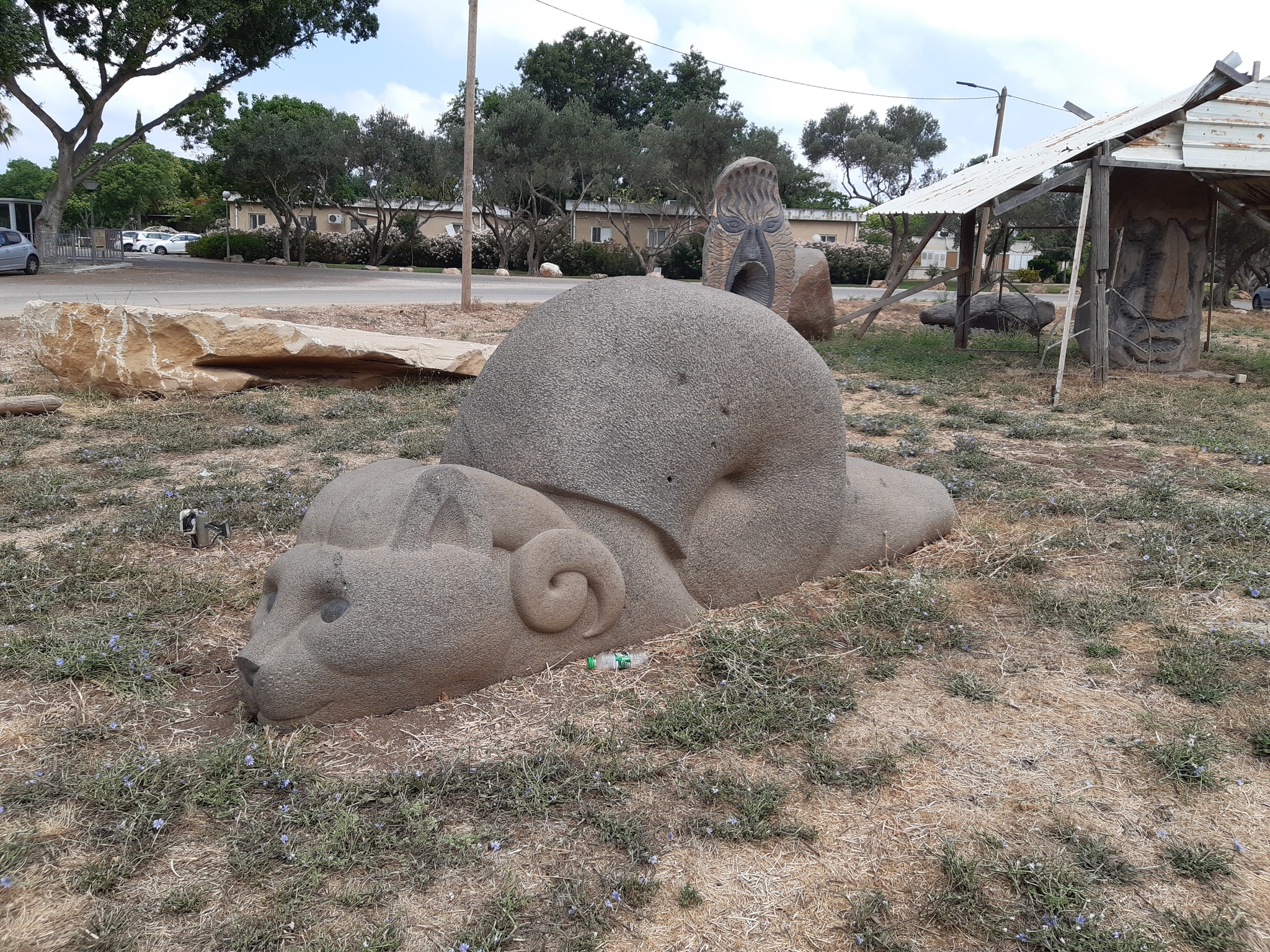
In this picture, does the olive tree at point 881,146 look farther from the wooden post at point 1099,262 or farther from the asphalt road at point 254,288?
the wooden post at point 1099,262

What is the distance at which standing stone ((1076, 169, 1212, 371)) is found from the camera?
10445mm

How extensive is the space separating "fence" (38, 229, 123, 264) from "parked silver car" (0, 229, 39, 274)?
8.56 ft

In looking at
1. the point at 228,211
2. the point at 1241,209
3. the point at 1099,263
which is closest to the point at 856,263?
the point at 1241,209

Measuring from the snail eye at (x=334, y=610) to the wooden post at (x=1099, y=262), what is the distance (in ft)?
28.6

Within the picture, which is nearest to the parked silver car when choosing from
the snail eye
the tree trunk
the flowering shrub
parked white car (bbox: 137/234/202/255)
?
the tree trunk

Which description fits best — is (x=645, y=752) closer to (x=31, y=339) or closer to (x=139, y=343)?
(x=139, y=343)

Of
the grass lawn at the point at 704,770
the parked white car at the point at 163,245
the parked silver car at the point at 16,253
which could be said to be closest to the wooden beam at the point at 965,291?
the grass lawn at the point at 704,770

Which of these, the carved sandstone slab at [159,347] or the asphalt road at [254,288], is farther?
the asphalt road at [254,288]

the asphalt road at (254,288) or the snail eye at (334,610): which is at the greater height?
the asphalt road at (254,288)

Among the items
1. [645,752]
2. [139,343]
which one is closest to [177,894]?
[645,752]

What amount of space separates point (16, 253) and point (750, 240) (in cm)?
1960

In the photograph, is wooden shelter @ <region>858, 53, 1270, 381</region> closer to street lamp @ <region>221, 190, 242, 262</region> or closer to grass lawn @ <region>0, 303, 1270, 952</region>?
grass lawn @ <region>0, 303, 1270, 952</region>

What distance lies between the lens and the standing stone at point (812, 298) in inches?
498

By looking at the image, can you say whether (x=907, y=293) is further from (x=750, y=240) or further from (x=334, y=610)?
(x=334, y=610)
